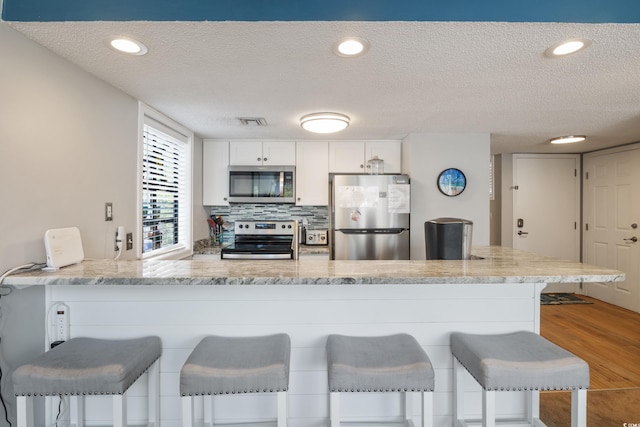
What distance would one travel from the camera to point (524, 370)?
1248 millimetres

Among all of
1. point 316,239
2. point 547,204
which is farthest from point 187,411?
point 547,204

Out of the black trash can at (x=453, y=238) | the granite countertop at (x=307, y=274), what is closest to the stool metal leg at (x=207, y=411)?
the granite countertop at (x=307, y=274)

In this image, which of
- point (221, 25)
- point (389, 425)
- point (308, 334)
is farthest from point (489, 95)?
point (389, 425)

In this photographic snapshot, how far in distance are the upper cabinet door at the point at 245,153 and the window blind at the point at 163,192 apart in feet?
1.79

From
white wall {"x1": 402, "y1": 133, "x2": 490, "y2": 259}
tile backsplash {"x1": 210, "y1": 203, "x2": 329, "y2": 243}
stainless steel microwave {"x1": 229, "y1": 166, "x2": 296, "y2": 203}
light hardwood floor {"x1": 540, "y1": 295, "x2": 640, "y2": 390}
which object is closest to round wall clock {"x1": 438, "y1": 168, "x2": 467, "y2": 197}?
white wall {"x1": 402, "y1": 133, "x2": 490, "y2": 259}

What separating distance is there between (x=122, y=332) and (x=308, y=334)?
35.6 inches

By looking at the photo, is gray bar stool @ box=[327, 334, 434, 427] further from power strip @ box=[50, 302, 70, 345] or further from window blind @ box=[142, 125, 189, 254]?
window blind @ box=[142, 125, 189, 254]

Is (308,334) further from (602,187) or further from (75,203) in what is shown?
(602,187)

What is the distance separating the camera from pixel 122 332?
1.56 meters

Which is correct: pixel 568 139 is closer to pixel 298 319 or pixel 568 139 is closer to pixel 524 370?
pixel 524 370

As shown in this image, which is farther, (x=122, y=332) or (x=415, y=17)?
(x=122, y=332)

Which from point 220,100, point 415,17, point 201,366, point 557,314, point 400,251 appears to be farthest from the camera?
point 557,314

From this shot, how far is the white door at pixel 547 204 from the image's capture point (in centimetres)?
466

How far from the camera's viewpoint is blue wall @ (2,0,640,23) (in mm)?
1323
